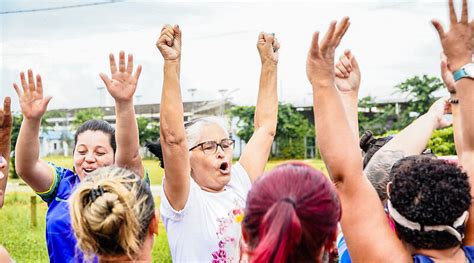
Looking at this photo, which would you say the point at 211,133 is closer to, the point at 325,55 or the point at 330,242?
the point at 325,55

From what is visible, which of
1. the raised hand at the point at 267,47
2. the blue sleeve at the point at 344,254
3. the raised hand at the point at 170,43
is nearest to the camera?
the blue sleeve at the point at 344,254

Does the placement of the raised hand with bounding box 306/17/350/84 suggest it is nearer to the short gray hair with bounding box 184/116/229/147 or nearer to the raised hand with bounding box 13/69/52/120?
the short gray hair with bounding box 184/116/229/147

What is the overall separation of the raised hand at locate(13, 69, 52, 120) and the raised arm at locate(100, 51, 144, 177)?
0.49 metres

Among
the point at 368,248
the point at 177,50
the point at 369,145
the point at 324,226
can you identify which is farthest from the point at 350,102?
the point at 324,226

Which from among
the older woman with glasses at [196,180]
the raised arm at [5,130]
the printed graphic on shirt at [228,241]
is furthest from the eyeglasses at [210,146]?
the raised arm at [5,130]

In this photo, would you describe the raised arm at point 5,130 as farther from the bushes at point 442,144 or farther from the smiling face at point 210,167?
the bushes at point 442,144

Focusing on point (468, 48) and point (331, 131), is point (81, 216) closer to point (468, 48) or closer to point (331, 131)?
point (331, 131)

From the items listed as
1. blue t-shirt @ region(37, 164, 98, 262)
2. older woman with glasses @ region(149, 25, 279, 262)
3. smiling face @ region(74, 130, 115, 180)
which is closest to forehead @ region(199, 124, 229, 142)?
older woman with glasses @ region(149, 25, 279, 262)

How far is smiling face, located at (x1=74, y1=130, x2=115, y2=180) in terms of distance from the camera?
12.9ft

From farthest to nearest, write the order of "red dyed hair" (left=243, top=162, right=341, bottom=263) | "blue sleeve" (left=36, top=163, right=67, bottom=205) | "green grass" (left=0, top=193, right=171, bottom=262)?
"green grass" (left=0, top=193, right=171, bottom=262) → "blue sleeve" (left=36, top=163, right=67, bottom=205) → "red dyed hair" (left=243, top=162, right=341, bottom=263)

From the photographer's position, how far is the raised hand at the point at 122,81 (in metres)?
3.36

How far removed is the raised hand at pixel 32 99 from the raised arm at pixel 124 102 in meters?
0.49

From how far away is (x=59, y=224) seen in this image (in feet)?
12.1

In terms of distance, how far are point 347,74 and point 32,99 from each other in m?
1.74
